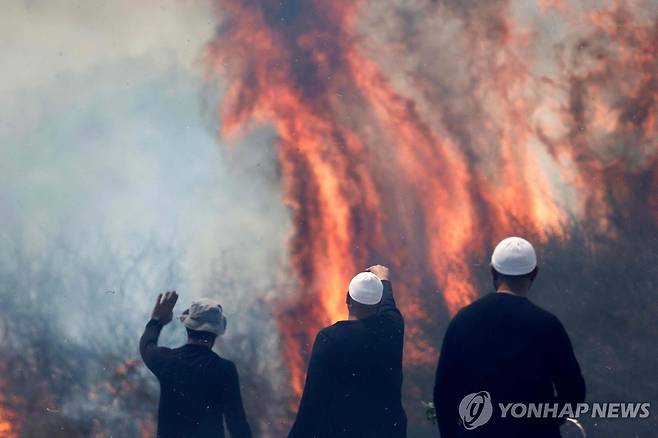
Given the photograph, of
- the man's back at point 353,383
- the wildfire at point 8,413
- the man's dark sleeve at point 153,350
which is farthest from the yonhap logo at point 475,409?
the wildfire at point 8,413

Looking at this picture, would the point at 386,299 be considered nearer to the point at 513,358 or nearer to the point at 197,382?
the point at 197,382

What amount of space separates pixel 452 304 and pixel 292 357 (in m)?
2.25

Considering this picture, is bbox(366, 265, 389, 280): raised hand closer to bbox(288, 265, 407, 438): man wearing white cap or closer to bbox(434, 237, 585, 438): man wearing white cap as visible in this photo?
bbox(288, 265, 407, 438): man wearing white cap

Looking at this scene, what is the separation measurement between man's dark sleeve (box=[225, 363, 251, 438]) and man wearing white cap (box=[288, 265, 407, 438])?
0.41m

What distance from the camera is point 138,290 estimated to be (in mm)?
8695

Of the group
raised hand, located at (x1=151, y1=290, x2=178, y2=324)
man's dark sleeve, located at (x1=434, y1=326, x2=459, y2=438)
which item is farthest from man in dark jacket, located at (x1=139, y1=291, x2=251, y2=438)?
man's dark sleeve, located at (x1=434, y1=326, x2=459, y2=438)

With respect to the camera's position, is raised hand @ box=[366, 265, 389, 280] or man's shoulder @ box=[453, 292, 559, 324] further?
raised hand @ box=[366, 265, 389, 280]

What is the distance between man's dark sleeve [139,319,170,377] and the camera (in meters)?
4.04

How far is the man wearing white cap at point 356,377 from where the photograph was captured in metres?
3.84

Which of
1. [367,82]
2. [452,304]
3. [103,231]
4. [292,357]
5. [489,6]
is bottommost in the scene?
[292,357]

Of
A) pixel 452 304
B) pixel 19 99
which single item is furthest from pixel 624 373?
pixel 19 99

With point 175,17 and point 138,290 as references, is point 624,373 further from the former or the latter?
point 175,17

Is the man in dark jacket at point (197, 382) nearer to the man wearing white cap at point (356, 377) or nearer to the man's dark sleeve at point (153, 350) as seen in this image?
the man's dark sleeve at point (153, 350)

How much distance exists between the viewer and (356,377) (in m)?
3.88
